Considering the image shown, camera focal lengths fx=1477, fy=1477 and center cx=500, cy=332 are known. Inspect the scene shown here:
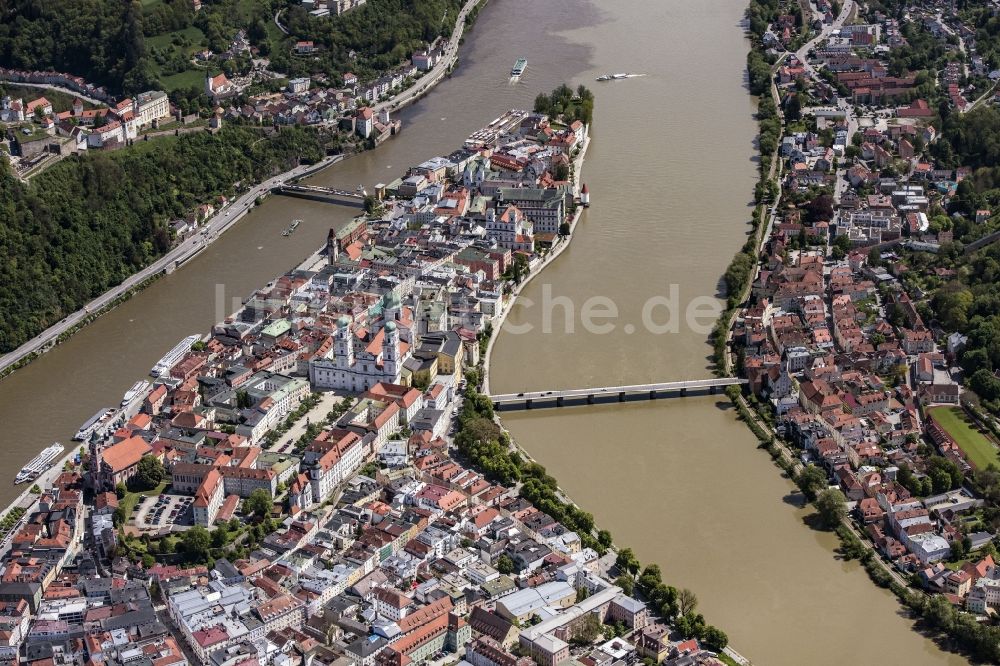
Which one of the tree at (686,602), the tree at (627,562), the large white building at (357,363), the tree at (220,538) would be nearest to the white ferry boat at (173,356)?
the large white building at (357,363)

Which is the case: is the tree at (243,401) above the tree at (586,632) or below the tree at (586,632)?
above

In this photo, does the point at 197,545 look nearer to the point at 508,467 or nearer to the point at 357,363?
the point at 508,467

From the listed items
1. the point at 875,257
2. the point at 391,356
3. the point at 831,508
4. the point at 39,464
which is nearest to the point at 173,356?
the point at 39,464

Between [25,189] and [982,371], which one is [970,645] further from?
[25,189]

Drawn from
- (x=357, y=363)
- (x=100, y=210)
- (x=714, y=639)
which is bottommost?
(x=714, y=639)

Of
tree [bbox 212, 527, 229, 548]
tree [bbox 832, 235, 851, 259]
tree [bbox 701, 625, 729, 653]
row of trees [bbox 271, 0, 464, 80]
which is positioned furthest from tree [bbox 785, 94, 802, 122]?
tree [bbox 212, 527, 229, 548]

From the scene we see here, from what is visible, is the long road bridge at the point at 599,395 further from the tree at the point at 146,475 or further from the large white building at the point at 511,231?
the large white building at the point at 511,231
